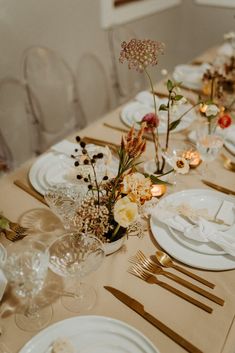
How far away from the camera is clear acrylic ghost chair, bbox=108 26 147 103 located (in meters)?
2.70

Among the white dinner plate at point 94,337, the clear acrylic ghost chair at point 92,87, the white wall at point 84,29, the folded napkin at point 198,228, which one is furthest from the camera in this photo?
the clear acrylic ghost chair at point 92,87

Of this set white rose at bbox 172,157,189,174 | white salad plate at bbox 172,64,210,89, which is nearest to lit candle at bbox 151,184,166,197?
white rose at bbox 172,157,189,174

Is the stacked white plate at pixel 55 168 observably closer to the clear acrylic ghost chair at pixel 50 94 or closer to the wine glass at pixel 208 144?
the wine glass at pixel 208 144

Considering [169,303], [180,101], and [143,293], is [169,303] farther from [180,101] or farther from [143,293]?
[180,101]

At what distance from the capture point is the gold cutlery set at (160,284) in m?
0.74

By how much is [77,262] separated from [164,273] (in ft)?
0.71

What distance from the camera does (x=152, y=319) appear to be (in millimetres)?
765

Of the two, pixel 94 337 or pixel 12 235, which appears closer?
pixel 94 337

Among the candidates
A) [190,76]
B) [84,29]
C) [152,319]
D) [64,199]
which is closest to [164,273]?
[152,319]

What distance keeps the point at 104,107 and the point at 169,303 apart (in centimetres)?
245

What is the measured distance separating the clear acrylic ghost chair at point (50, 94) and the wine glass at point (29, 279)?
4.87 feet

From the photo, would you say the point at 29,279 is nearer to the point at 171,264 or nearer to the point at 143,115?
the point at 171,264

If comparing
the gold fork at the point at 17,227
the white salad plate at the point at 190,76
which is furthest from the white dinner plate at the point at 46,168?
the white salad plate at the point at 190,76

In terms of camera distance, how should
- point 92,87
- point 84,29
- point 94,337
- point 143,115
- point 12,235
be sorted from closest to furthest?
point 94,337 < point 12,235 < point 143,115 < point 84,29 < point 92,87
